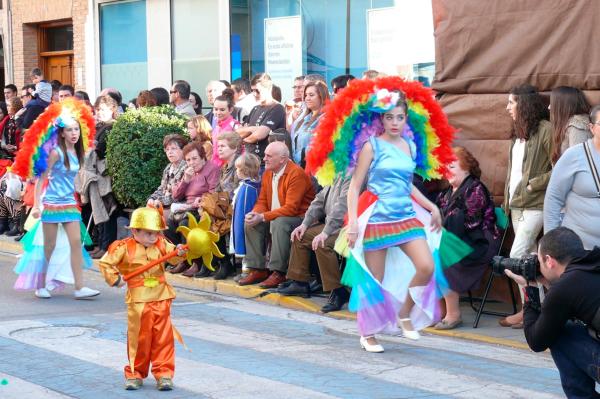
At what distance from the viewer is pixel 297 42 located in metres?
17.0

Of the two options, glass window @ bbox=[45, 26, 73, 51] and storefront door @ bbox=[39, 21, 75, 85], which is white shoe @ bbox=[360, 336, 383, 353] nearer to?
storefront door @ bbox=[39, 21, 75, 85]

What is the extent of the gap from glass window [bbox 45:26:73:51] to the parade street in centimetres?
1378

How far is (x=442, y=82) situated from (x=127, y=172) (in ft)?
14.6

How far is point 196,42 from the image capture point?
1955 centimetres

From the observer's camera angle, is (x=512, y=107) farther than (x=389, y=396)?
Yes

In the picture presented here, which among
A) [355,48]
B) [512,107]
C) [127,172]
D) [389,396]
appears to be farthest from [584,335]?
[355,48]

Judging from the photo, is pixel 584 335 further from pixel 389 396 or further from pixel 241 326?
pixel 241 326

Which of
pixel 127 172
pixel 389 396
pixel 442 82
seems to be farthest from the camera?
pixel 127 172

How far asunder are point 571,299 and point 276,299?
19.2 ft

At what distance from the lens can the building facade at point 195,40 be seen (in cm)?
1583

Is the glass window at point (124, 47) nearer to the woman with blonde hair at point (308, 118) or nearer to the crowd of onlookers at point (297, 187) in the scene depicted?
the crowd of onlookers at point (297, 187)

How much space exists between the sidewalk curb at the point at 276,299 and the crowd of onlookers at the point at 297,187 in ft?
0.32

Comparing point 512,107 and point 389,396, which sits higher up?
point 512,107

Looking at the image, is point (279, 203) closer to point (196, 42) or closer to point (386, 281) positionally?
point (386, 281)
